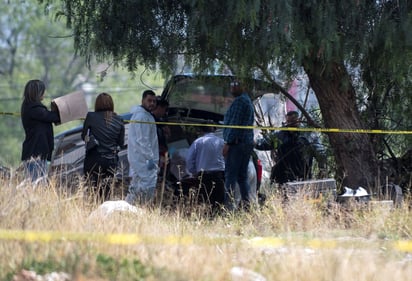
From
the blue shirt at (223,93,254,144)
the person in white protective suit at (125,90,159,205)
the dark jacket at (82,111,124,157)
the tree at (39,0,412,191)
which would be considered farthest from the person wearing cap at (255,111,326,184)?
the dark jacket at (82,111,124,157)

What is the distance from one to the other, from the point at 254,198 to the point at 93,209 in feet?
7.10

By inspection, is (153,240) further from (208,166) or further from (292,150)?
(292,150)

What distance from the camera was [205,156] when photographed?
9.61 metres

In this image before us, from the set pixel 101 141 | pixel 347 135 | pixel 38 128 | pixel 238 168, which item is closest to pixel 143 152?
pixel 101 141

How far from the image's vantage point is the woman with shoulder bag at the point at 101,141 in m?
9.14

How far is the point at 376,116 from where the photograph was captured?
33.5ft

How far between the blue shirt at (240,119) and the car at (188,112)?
0.44 m

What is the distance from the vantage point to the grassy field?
17.9 feet

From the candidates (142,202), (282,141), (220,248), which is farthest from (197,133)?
(220,248)

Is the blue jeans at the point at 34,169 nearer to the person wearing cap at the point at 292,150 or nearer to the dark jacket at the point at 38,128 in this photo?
the dark jacket at the point at 38,128

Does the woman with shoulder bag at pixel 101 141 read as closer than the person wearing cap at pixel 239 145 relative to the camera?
Yes

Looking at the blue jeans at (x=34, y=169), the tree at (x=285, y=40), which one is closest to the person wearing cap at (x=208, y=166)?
the tree at (x=285, y=40)

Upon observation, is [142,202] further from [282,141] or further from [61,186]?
[282,141]

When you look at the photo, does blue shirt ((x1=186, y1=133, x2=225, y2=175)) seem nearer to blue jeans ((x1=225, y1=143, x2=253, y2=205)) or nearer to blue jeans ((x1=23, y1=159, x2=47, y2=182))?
blue jeans ((x1=225, y1=143, x2=253, y2=205))
